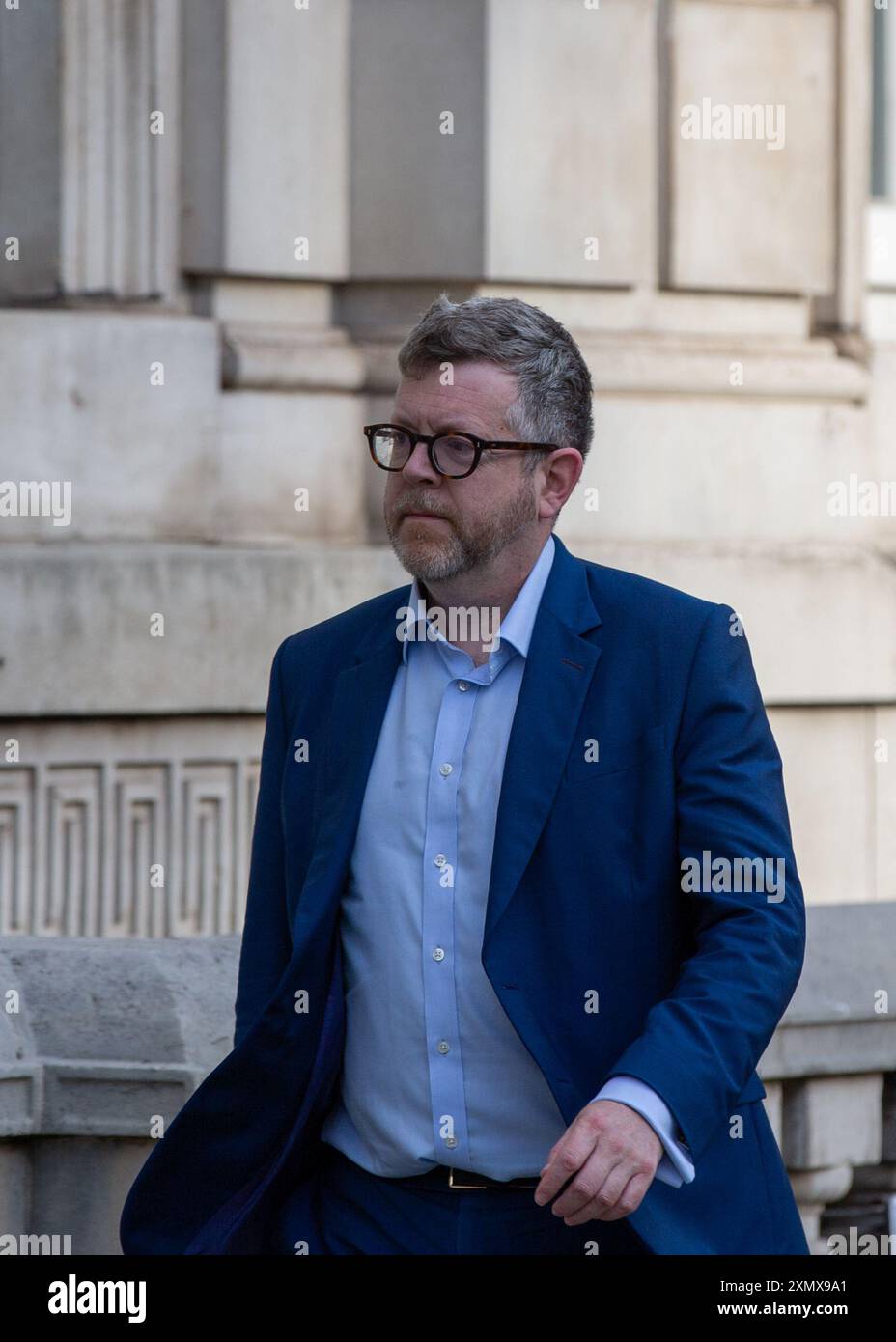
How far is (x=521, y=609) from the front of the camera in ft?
8.84

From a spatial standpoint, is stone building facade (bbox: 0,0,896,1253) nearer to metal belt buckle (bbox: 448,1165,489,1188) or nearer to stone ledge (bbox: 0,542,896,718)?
stone ledge (bbox: 0,542,896,718)

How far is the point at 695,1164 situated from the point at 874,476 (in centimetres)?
444

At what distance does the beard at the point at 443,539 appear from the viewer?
8.68 feet

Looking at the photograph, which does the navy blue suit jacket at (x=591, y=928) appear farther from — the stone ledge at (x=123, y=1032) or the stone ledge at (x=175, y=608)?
the stone ledge at (x=175, y=608)

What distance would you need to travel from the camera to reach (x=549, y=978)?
8.11 ft

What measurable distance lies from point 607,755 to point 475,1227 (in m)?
0.58

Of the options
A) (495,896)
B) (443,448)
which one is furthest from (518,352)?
(495,896)

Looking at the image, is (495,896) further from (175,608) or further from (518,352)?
(175,608)

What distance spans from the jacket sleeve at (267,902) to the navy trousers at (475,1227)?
0.29 meters

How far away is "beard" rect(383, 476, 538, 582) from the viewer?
2.65m

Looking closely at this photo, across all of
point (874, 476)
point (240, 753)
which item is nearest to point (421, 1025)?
point (240, 753)

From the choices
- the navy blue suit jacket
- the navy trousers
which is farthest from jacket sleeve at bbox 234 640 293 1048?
the navy trousers

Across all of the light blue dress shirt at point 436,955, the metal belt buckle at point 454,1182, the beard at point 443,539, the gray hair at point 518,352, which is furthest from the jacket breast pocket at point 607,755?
the metal belt buckle at point 454,1182

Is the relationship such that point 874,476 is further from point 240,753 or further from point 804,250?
point 240,753
